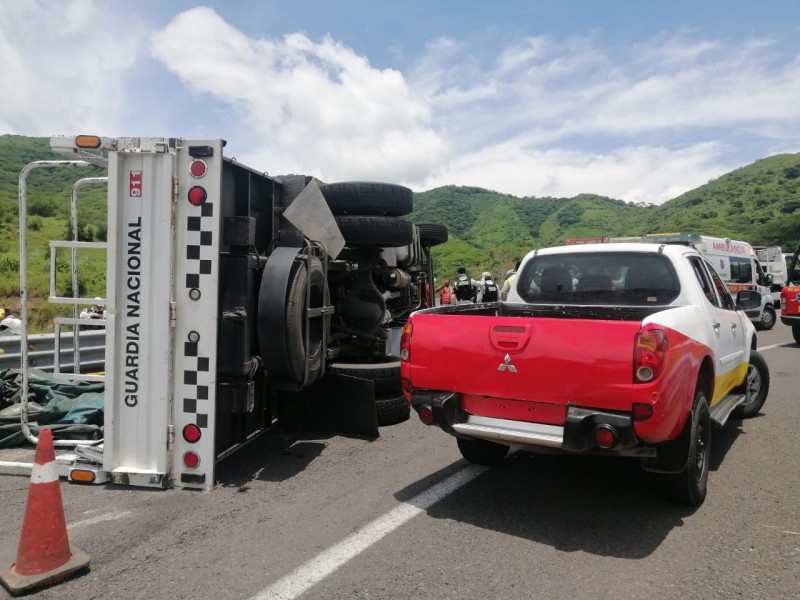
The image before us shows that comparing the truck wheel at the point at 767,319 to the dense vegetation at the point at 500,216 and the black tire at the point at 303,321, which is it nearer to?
the black tire at the point at 303,321

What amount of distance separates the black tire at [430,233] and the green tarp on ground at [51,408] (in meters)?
6.26

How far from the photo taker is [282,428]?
5742mm

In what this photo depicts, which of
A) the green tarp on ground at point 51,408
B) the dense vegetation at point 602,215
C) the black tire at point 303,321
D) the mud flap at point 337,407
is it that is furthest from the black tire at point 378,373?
the dense vegetation at point 602,215

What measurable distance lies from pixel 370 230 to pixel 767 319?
52.6 ft

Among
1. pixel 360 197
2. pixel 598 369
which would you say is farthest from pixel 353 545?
pixel 360 197

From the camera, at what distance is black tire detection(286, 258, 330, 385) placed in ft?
14.8

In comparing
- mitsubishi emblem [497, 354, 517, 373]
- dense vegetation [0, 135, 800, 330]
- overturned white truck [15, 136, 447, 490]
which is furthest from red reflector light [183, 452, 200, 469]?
dense vegetation [0, 135, 800, 330]

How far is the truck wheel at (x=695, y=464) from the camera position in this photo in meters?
3.76

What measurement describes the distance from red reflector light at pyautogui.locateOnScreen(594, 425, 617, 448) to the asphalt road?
24.0 inches

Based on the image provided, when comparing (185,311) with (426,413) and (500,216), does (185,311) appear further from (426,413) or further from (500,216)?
(500,216)

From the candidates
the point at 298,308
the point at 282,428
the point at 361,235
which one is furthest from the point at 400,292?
the point at 298,308

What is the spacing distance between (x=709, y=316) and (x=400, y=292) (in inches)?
184

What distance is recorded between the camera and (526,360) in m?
3.59

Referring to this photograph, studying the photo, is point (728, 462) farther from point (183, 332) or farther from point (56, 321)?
point (56, 321)
